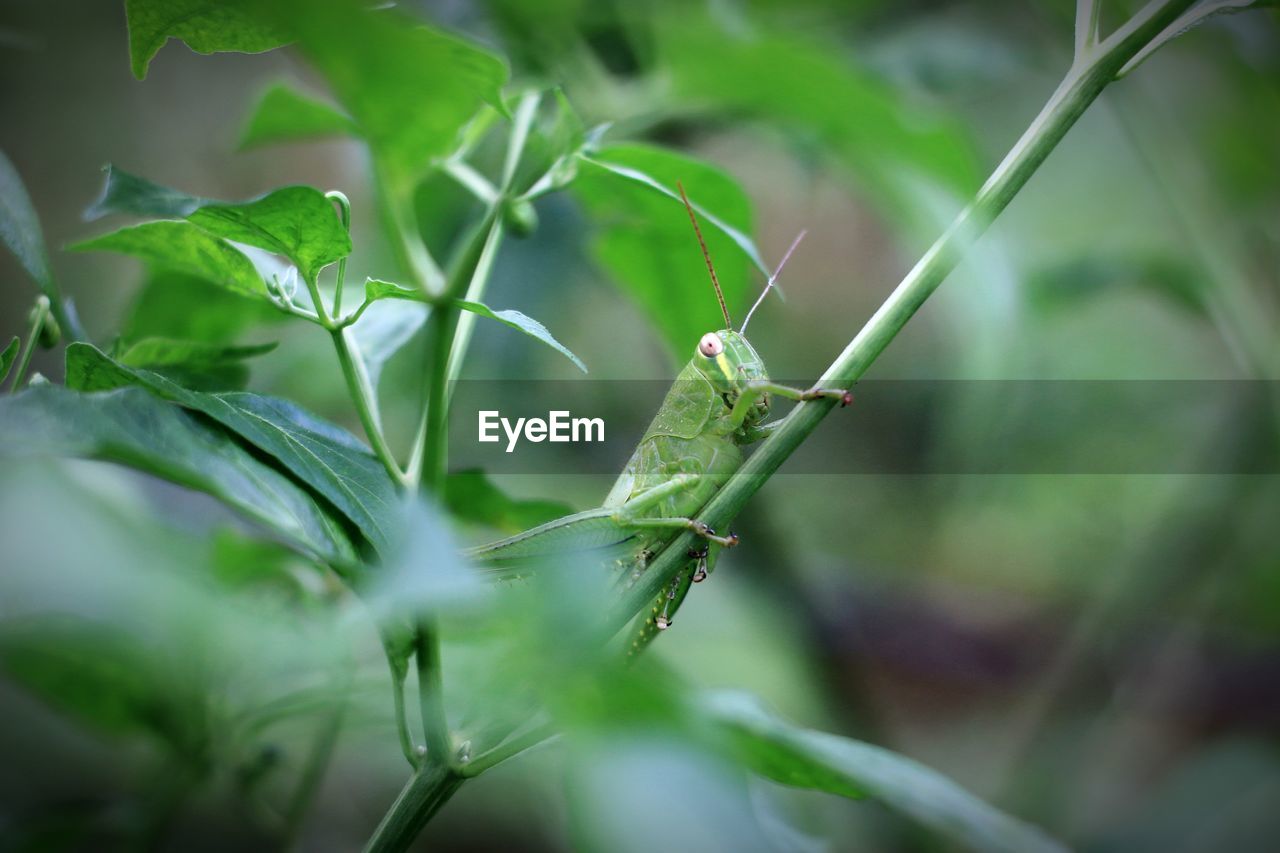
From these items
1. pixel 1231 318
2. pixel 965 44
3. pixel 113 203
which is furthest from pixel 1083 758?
pixel 113 203

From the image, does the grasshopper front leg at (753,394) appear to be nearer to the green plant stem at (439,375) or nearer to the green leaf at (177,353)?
the green plant stem at (439,375)

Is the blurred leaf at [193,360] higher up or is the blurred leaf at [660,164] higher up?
the blurred leaf at [660,164]

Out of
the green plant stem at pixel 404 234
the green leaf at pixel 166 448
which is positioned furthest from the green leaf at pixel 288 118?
the green leaf at pixel 166 448

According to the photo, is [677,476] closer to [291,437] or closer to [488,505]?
[488,505]

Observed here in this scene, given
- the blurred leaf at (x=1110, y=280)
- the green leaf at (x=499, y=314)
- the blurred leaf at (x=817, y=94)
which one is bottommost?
the green leaf at (x=499, y=314)

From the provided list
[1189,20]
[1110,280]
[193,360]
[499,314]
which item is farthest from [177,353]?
[1110,280]

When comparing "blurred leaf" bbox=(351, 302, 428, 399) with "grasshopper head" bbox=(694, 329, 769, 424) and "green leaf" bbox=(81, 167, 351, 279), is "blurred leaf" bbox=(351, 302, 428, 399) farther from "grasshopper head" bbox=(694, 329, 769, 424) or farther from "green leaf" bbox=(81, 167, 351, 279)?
"grasshopper head" bbox=(694, 329, 769, 424)

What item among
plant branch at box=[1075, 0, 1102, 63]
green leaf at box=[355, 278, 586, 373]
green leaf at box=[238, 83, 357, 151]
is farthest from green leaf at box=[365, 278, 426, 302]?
plant branch at box=[1075, 0, 1102, 63]
